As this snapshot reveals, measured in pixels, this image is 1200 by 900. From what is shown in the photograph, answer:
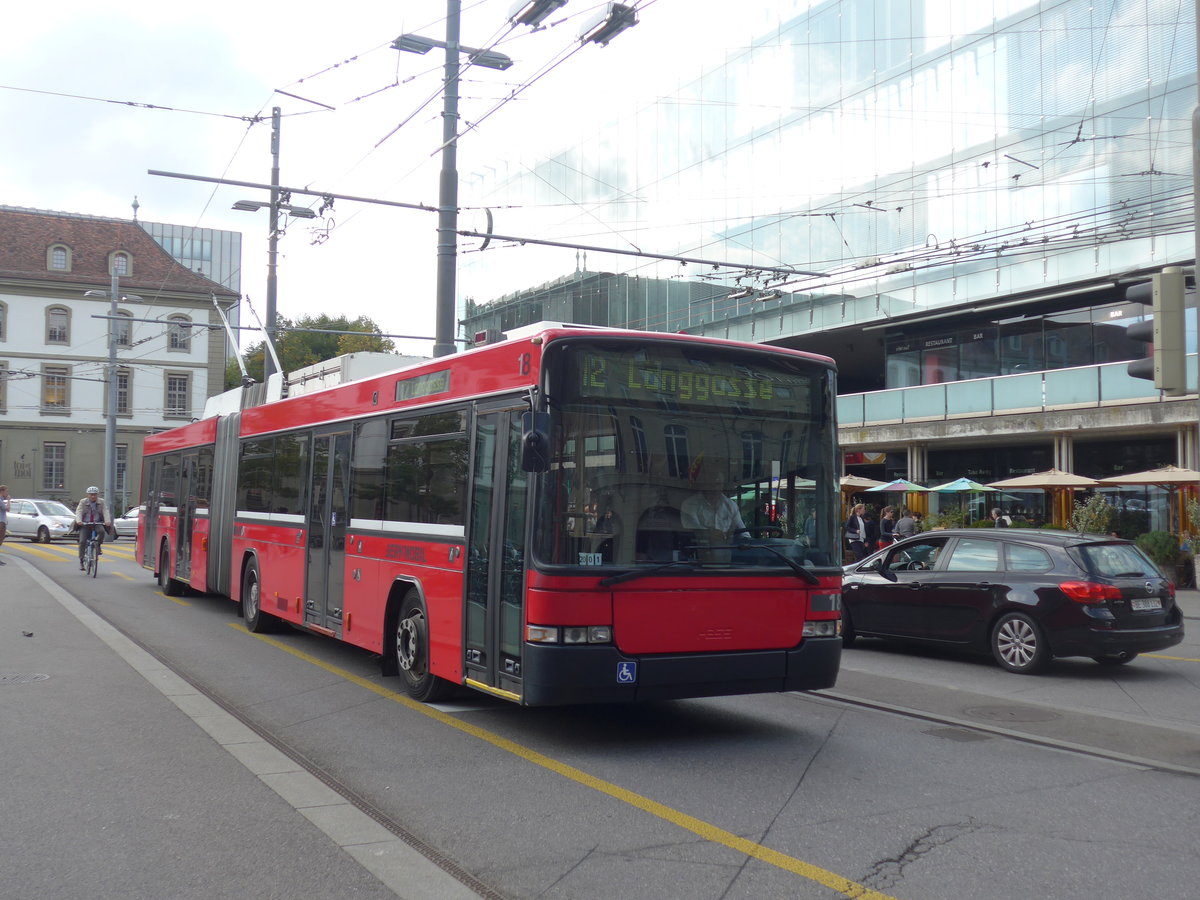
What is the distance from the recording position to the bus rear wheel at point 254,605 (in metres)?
13.5

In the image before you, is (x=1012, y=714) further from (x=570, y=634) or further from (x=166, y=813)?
(x=166, y=813)

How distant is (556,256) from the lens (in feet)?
148

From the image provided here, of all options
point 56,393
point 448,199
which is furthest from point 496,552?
point 56,393

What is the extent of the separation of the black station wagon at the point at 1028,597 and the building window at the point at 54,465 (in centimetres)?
6080

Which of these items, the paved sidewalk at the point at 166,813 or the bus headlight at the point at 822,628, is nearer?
the paved sidewalk at the point at 166,813

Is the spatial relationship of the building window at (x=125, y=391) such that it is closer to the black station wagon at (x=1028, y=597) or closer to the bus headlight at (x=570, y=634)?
the black station wagon at (x=1028, y=597)

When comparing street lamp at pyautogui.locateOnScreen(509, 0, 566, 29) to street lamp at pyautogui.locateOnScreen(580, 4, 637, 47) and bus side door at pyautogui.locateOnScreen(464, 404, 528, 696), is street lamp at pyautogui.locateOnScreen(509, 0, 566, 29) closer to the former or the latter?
street lamp at pyautogui.locateOnScreen(580, 4, 637, 47)

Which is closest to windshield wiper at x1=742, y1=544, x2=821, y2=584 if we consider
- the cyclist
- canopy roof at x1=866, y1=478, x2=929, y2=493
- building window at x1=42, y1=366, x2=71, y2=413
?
the cyclist

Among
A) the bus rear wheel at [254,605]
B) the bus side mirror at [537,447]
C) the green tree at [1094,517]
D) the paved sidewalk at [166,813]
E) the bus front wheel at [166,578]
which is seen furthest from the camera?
the green tree at [1094,517]

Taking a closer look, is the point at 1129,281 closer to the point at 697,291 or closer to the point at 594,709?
the point at 697,291

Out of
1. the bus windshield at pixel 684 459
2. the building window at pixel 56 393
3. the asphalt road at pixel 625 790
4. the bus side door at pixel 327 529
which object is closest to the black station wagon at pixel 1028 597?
the asphalt road at pixel 625 790

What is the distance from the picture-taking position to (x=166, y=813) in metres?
5.71

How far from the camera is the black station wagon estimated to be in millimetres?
10977

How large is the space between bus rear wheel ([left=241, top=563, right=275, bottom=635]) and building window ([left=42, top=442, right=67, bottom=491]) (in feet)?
183
